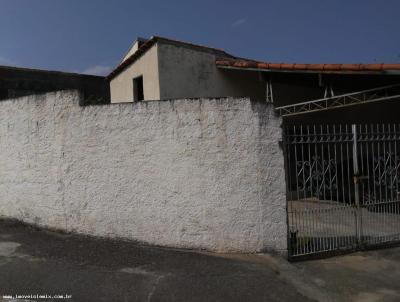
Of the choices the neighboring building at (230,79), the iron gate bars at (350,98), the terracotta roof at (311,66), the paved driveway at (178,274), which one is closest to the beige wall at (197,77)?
the neighboring building at (230,79)

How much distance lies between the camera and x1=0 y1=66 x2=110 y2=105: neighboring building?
15211mm

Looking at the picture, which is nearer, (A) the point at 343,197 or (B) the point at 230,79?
(A) the point at 343,197

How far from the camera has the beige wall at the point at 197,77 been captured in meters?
10.6

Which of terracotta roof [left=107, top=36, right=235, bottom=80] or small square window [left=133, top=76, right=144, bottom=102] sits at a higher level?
terracotta roof [left=107, top=36, right=235, bottom=80]

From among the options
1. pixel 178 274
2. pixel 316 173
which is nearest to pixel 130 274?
pixel 178 274

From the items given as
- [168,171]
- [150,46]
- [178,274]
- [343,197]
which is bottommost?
[178,274]

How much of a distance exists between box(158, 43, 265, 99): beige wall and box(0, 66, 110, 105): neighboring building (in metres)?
4.50

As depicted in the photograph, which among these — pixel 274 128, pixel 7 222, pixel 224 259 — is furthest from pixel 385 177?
pixel 7 222

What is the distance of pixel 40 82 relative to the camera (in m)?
16.0

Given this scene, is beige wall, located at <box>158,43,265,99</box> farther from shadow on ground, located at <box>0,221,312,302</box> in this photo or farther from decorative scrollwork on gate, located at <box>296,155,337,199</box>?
shadow on ground, located at <box>0,221,312,302</box>

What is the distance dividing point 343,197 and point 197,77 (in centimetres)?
593

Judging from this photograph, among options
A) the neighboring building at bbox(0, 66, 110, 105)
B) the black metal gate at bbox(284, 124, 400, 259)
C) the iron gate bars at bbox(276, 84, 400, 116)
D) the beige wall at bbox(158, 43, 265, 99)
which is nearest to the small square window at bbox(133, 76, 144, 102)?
the beige wall at bbox(158, 43, 265, 99)

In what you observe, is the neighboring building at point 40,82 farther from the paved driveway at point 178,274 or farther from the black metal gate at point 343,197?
the black metal gate at point 343,197

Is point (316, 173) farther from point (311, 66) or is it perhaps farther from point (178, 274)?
point (311, 66)
